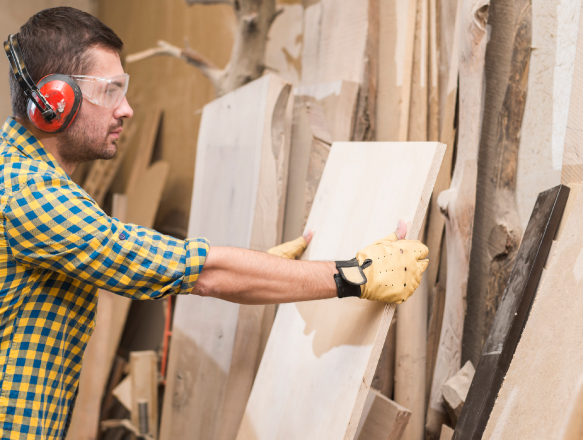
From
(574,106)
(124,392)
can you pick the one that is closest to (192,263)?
(574,106)

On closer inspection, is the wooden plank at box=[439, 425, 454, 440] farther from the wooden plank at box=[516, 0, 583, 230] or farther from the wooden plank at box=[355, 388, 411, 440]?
the wooden plank at box=[516, 0, 583, 230]

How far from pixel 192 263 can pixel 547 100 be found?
122cm

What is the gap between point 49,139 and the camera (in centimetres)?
137

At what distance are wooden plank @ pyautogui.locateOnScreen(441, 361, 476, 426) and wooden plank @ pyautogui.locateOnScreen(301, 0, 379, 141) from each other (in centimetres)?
106

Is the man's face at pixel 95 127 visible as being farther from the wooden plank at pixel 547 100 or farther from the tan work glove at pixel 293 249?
the wooden plank at pixel 547 100

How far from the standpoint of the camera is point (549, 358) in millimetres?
Answer: 1062

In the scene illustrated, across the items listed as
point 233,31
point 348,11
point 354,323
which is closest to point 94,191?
point 233,31

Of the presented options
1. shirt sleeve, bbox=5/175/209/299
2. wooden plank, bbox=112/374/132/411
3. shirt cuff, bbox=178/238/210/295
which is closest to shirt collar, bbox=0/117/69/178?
shirt sleeve, bbox=5/175/209/299

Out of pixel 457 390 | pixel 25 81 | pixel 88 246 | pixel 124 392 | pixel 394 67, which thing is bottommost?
pixel 124 392

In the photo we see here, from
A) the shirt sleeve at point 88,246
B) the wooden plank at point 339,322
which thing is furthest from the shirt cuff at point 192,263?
the wooden plank at point 339,322

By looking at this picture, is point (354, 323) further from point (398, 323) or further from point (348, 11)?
point (348, 11)

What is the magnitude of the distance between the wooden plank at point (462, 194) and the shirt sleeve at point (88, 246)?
950 millimetres

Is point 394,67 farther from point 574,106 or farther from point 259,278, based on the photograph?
point 259,278

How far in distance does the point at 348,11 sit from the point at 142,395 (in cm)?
264
